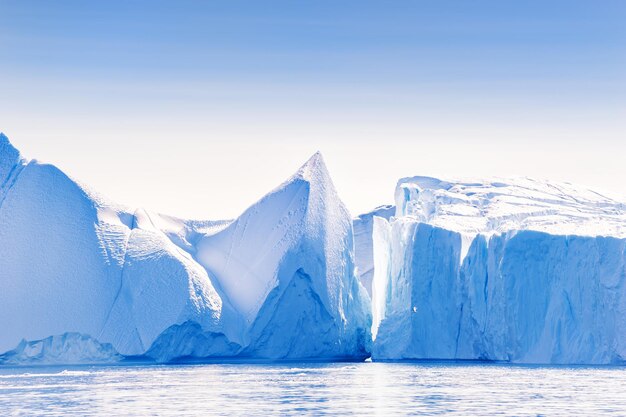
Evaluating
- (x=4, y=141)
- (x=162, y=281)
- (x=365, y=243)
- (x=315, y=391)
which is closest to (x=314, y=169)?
(x=162, y=281)

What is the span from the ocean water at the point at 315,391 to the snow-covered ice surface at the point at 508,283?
2569 millimetres

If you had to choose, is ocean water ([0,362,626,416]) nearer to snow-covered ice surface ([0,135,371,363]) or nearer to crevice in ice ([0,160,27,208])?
snow-covered ice surface ([0,135,371,363])

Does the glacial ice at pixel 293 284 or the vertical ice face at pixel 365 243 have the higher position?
the vertical ice face at pixel 365 243

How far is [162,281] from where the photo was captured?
36.1 m

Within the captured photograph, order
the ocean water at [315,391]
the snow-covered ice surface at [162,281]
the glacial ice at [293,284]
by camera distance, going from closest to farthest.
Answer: the ocean water at [315,391] < the snow-covered ice surface at [162,281] < the glacial ice at [293,284]

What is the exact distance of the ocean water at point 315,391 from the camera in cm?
2100

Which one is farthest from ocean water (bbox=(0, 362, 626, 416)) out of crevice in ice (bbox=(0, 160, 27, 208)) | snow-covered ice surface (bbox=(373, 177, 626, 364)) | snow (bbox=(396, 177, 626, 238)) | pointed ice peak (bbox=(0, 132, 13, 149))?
pointed ice peak (bbox=(0, 132, 13, 149))

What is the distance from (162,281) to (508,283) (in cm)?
1151

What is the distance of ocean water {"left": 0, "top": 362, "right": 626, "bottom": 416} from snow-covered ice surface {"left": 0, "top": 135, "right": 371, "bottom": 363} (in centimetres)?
143

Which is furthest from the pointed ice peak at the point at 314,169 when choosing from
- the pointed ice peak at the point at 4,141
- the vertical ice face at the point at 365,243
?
the pointed ice peak at the point at 4,141

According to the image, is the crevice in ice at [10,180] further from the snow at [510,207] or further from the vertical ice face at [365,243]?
the vertical ice face at [365,243]

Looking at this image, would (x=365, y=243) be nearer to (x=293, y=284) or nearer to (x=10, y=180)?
(x=293, y=284)

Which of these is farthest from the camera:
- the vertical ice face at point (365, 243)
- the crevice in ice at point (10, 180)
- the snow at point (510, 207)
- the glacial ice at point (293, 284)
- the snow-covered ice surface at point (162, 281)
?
the vertical ice face at point (365, 243)

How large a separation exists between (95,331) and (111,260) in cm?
269
